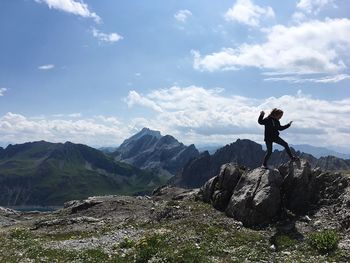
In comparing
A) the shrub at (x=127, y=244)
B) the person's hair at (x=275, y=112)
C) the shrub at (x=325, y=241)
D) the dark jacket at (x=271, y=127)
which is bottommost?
the shrub at (x=127, y=244)

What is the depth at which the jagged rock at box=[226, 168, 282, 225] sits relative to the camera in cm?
3319

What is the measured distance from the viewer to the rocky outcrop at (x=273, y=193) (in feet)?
109

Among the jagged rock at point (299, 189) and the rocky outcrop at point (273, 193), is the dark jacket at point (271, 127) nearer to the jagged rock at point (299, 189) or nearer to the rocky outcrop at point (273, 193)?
the rocky outcrop at point (273, 193)

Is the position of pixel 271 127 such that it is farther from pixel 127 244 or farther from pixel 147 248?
pixel 147 248

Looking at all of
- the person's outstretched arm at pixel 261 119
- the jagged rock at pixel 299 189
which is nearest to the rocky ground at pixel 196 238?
the jagged rock at pixel 299 189

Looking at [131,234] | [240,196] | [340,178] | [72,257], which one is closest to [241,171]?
[240,196]

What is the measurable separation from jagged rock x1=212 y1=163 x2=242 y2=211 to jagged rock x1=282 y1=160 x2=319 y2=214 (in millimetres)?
5867

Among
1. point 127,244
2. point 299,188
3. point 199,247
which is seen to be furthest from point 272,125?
point 127,244

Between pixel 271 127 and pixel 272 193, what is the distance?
19.2 ft

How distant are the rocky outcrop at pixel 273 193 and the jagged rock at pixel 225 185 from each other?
63cm

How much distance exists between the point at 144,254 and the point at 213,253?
14.3 feet

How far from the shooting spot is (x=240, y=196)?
35531 millimetres

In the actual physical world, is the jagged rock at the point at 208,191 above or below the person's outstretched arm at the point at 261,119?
below

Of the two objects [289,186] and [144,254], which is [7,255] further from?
[289,186]
